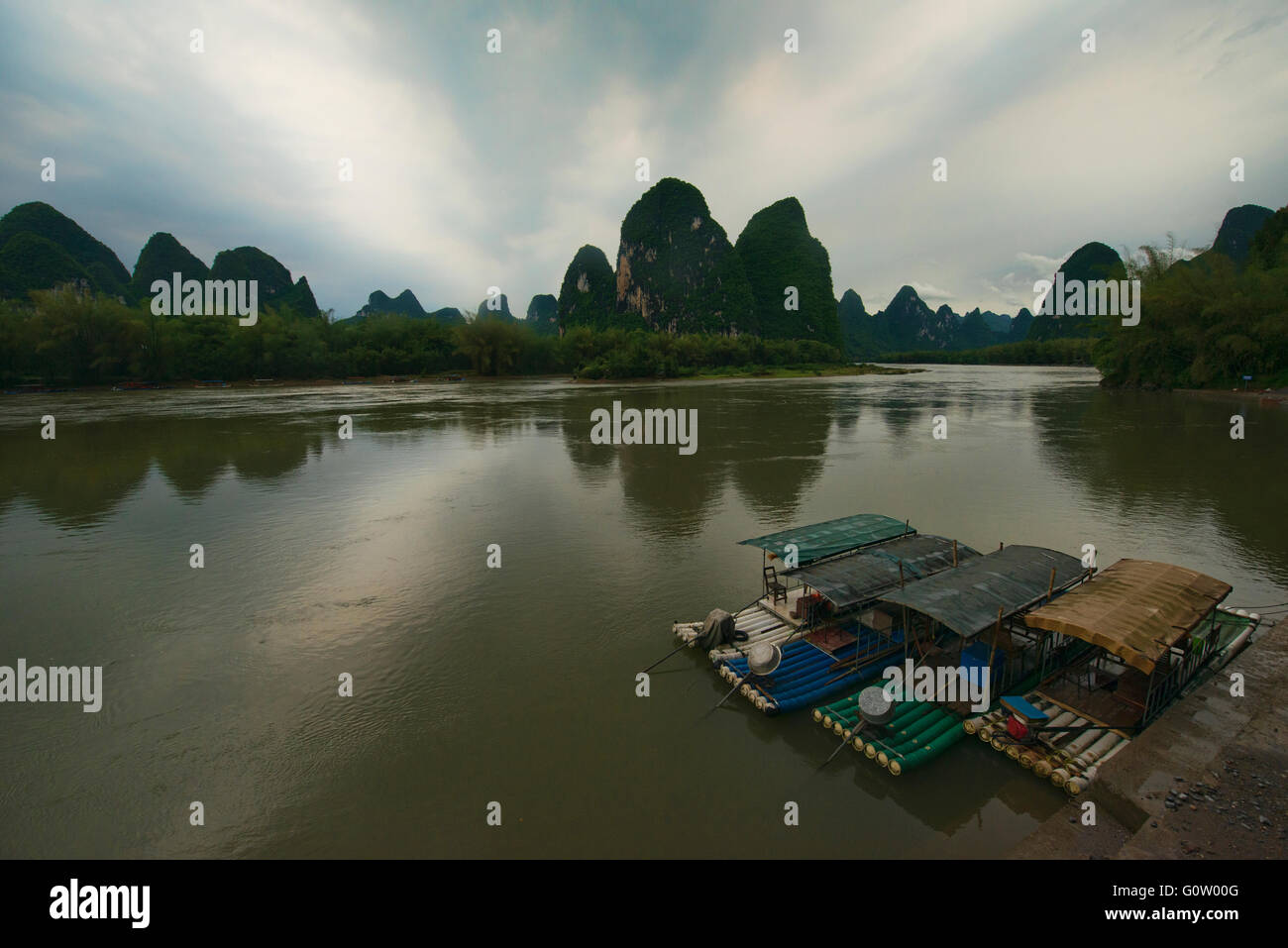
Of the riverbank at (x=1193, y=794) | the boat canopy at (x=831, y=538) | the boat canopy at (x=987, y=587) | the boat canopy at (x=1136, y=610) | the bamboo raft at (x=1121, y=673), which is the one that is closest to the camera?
the riverbank at (x=1193, y=794)

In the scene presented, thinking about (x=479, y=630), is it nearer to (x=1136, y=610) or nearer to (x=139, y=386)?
(x=1136, y=610)

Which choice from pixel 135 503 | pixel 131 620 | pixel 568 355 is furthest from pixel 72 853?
pixel 568 355

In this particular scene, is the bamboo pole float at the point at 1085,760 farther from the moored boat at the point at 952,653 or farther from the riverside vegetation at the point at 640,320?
the riverside vegetation at the point at 640,320

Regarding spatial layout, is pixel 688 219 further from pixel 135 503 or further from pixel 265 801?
pixel 265 801

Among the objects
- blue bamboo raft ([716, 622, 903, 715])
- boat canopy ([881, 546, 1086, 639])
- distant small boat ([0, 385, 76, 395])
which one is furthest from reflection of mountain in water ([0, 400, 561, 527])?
distant small boat ([0, 385, 76, 395])

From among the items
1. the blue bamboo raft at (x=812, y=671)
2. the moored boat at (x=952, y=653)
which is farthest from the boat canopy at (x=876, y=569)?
the blue bamboo raft at (x=812, y=671)
